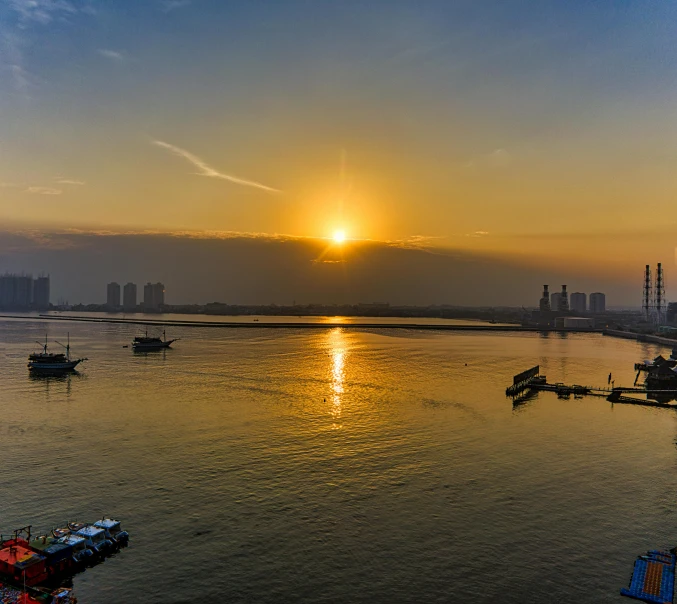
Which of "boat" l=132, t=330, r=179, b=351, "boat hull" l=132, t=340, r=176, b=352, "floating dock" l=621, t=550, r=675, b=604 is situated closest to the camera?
"floating dock" l=621, t=550, r=675, b=604

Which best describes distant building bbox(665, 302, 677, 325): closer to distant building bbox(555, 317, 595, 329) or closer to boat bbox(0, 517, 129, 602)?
distant building bbox(555, 317, 595, 329)

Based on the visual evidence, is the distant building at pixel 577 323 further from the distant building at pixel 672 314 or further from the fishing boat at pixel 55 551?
the fishing boat at pixel 55 551

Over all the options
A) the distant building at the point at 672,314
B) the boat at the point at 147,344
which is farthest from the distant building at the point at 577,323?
the boat at the point at 147,344

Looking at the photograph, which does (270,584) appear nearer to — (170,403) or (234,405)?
(234,405)

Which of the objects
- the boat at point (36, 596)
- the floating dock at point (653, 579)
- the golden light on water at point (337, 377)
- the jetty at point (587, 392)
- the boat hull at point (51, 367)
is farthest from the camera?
the boat hull at point (51, 367)

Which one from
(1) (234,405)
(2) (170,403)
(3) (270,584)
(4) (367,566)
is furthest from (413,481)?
(2) (170,403)

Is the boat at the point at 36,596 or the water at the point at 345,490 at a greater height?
the water at the point at 345,490

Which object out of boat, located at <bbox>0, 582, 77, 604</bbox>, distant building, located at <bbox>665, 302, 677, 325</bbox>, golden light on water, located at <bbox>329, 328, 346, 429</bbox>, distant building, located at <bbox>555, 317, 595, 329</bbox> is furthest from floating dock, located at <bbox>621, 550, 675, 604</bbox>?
distant building, located at <bbox>665, 302, 677, 325</bbox>
